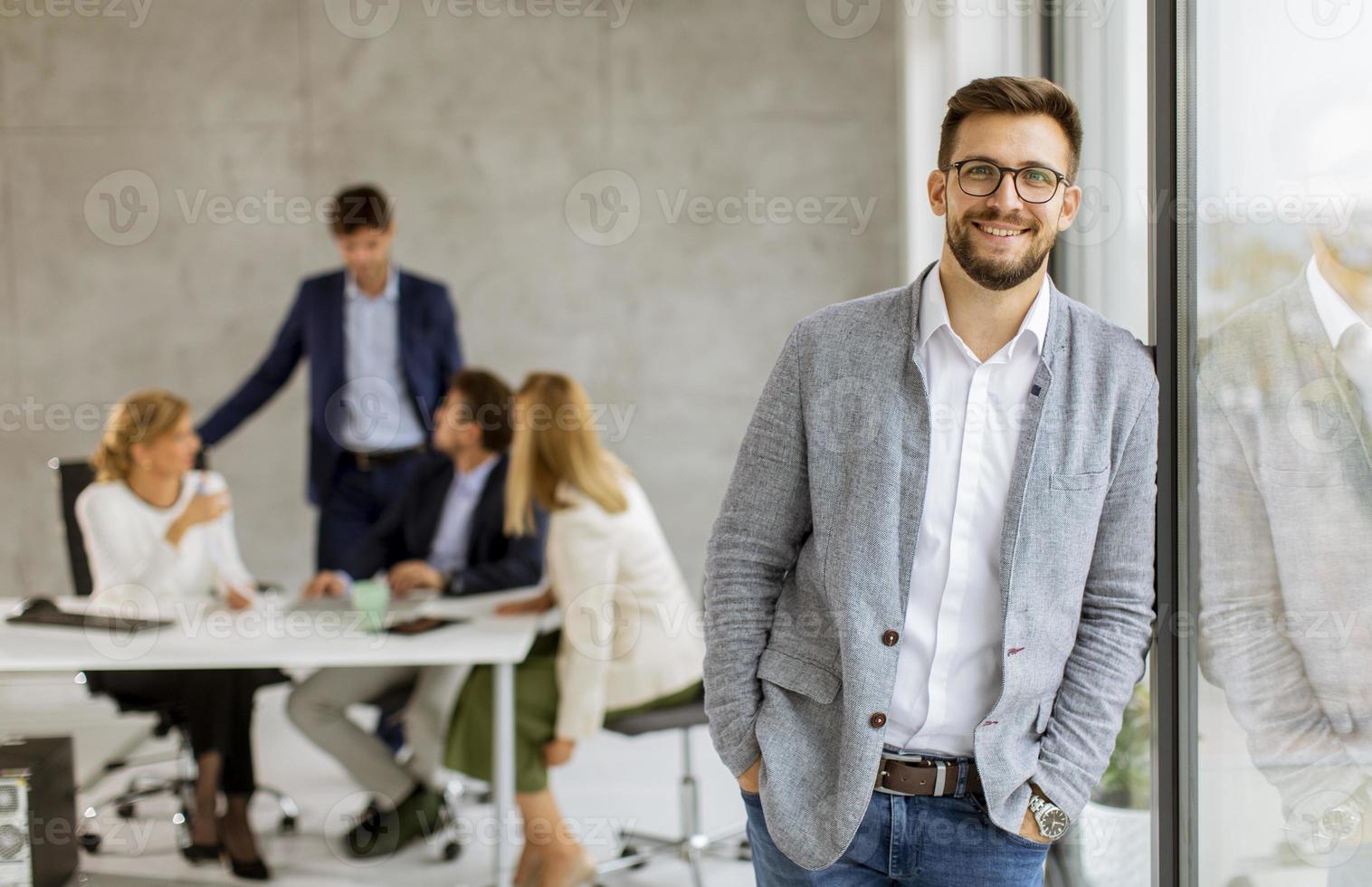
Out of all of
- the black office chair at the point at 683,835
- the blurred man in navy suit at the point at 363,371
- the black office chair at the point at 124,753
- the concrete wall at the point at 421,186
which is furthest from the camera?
the concrete wall at the point at 421,186

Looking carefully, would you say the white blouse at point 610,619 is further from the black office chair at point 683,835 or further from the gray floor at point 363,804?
the gray floor at point 363,804

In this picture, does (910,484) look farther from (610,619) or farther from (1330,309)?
(610,619)

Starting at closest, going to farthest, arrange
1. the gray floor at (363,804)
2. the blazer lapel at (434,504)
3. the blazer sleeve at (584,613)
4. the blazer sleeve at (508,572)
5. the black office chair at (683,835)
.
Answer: the blazer sleeve at (584,613) < the black office chair at (683,835) < the gray floor at (363,804) < the blazer sleeve at (508,572) < the blazer lapel at (434,504)

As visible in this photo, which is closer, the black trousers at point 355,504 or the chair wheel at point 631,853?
the chair wheel at point 631,853

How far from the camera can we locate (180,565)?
342 cm

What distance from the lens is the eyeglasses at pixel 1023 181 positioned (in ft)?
4.43

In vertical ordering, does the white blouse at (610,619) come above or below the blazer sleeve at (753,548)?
below

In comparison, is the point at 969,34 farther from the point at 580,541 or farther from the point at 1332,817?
the point at 1332,817

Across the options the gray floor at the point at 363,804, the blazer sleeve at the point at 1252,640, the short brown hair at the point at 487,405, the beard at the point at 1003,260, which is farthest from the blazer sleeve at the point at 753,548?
the short brown hair at the point at 487,405

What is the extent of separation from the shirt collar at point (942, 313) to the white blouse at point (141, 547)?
2.51 m

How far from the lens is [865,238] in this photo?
5.38 metres

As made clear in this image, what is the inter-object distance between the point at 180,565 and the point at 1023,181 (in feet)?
9.25

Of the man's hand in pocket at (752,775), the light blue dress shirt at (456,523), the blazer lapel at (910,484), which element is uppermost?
the blazer lapel at (910,484)

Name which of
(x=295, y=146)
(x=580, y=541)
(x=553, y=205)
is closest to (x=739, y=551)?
(x=580, y=541)
